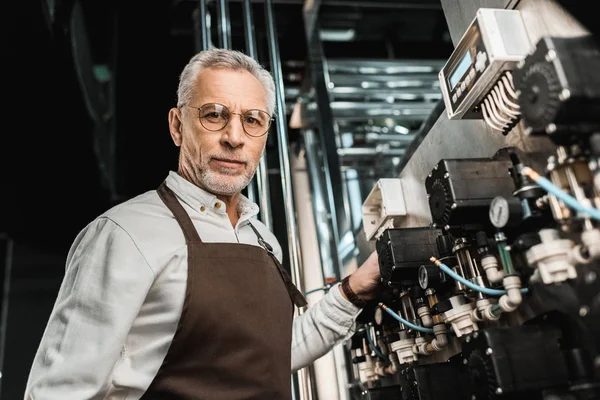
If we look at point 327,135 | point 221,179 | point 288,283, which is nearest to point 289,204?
point 288,283

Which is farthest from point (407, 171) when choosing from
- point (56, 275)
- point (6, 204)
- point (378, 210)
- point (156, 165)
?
point (56, 275)

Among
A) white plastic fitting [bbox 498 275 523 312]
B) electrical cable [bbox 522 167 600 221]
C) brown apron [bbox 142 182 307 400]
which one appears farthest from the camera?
brown apron [bbox 142 182 307 400]

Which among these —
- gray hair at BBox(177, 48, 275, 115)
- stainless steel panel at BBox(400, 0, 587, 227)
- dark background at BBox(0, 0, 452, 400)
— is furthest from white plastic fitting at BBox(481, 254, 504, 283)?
dark background at BBox(0, 0, 452, 400)

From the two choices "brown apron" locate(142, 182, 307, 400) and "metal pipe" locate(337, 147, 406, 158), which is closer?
"brown apron" locate(142, 182, 307, 400)

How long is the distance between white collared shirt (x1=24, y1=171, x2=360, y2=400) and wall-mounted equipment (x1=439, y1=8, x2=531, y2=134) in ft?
2.19

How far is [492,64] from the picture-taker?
813 mm

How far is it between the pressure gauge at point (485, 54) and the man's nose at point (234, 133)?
0.53 m

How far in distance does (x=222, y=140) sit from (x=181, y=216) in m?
0.22

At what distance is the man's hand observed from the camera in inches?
A: 50.1

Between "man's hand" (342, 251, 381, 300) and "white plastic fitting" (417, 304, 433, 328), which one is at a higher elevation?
"man's hand" (342, 251, 381, 300)

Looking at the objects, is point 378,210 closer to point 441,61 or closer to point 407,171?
point 407,171

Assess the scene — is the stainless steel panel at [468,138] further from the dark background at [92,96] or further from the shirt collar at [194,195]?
the dark background at [92,96]

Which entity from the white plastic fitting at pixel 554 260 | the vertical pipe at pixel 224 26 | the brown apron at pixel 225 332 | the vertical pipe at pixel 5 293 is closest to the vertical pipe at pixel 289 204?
the vertical pipe at pixel 224 26

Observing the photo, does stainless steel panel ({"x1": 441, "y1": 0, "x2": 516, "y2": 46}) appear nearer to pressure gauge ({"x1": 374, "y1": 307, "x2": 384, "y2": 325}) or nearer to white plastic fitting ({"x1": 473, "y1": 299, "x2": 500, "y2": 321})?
white plastic fitting ({"x1": 473, "y1": 299, "x2": 500, "y2": 321})
